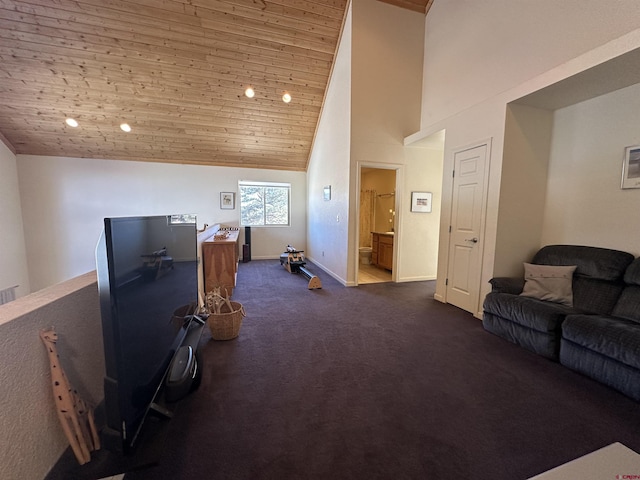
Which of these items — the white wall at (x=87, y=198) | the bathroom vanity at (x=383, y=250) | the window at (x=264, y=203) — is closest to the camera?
the bathroom vanity at (x=383, y=250)

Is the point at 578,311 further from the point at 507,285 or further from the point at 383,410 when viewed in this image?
the point at 383,410

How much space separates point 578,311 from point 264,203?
6.26 m

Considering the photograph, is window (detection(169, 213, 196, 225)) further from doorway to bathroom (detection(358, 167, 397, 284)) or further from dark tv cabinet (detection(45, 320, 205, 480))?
doorway to bathroom (detection(358, 167, 397, 284))

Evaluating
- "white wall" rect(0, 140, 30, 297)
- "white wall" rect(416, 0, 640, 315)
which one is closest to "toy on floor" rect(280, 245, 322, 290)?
"white wall" rect(416, 0, 640, 315)

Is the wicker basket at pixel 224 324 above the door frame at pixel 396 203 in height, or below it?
below

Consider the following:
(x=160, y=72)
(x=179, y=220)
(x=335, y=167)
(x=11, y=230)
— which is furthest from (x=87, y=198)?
(x=179, y=220)

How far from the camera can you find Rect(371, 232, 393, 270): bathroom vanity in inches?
208

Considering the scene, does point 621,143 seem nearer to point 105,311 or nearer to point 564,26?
point 564,26

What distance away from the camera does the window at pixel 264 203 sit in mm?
6852

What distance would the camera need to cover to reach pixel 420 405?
65.4 inches

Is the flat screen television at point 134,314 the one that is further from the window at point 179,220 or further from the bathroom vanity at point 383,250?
the bathroom vanity at point 383,250

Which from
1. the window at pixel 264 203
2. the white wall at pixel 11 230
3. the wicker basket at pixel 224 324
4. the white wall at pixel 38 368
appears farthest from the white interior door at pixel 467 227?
the white wall at pixel 11 230

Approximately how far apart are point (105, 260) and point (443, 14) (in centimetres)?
505

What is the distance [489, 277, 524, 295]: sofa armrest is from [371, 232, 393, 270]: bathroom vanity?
2481 mm
